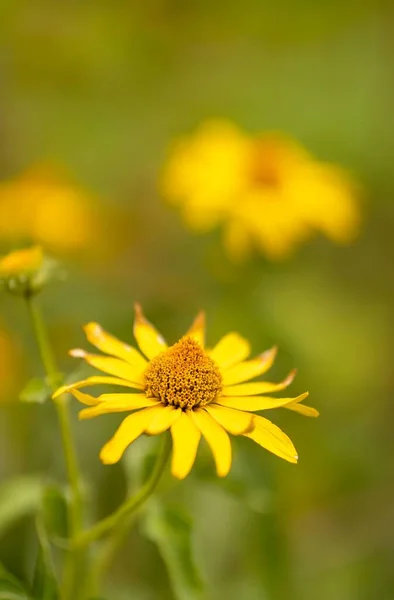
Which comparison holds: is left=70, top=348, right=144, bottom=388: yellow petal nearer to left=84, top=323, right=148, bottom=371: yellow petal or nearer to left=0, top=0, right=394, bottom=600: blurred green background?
left=84, top=323, right=148, bottom=371: yellow petal

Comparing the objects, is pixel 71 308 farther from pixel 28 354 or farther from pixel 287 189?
pixel 287 189

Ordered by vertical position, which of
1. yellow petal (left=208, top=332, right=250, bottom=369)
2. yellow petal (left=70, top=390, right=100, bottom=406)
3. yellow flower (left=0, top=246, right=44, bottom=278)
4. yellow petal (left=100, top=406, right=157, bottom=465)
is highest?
yellow flower (left=0, top=246, right=44, bottom=278)

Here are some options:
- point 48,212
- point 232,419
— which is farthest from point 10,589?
point 48,212

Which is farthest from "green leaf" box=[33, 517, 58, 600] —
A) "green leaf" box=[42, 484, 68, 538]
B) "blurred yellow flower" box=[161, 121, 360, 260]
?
"blurred yellow flower" box=[161, 121, 360, 260]

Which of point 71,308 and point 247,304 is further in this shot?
point 71,308

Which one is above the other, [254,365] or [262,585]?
[254,365]

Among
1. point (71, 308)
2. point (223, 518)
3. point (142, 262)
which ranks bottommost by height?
point (223, 518)

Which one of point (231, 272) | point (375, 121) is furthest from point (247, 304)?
point (375, 121)
